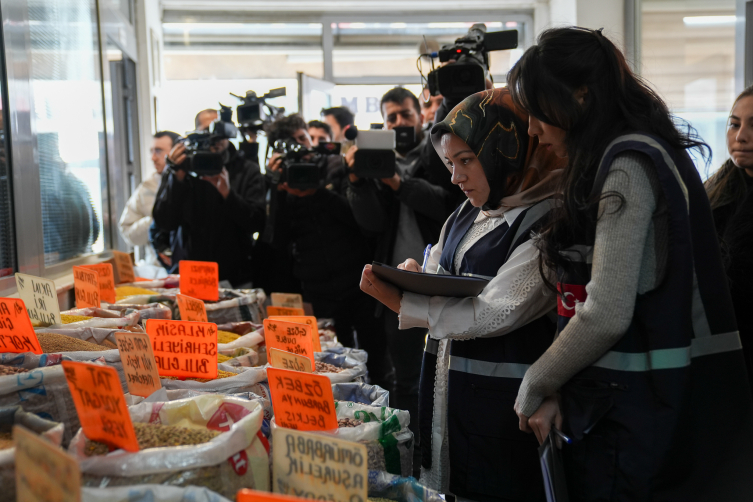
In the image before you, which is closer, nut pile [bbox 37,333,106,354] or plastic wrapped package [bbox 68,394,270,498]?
plastic wrapped package [bbox 68,394,270,498]

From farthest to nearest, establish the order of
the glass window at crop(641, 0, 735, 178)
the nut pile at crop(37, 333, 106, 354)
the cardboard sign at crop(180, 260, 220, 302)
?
the glass window at crop(641, 0, 735, 178), the cardboard sign at crop(180, 260, 220, 302), the nut pile at crop(37, 333, 106, 354)

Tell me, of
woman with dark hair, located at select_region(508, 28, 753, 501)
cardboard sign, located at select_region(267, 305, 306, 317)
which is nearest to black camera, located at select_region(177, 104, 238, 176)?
cardboard sign, located at select_region(267, 305, 306, 317)

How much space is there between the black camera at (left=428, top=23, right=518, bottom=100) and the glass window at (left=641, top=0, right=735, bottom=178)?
1.48 metres

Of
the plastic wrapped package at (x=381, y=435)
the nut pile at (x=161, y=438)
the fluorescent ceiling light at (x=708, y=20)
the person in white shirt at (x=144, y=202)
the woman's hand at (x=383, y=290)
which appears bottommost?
the plastic wrapped package at (x=381, y=435)

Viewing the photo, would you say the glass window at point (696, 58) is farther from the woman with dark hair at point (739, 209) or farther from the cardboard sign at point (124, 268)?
the cardboard sign at point (124, 268)

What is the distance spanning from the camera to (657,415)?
0.80 meters

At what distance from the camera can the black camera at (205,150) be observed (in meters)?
2.36

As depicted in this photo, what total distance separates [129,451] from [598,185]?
0.68 m

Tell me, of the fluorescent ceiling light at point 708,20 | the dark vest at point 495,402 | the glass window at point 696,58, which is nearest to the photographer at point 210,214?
the dark vest at point 495,402

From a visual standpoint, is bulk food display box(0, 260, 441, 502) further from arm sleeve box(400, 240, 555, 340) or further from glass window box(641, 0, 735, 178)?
glass window box(641, 0, 735, 178)

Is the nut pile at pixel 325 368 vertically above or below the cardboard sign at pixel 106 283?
below

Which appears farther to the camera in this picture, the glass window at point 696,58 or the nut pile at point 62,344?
the glass window at point 696,58

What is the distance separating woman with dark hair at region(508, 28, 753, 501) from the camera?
804 millimetres

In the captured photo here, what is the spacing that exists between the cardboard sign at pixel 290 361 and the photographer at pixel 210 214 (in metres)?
1.47
